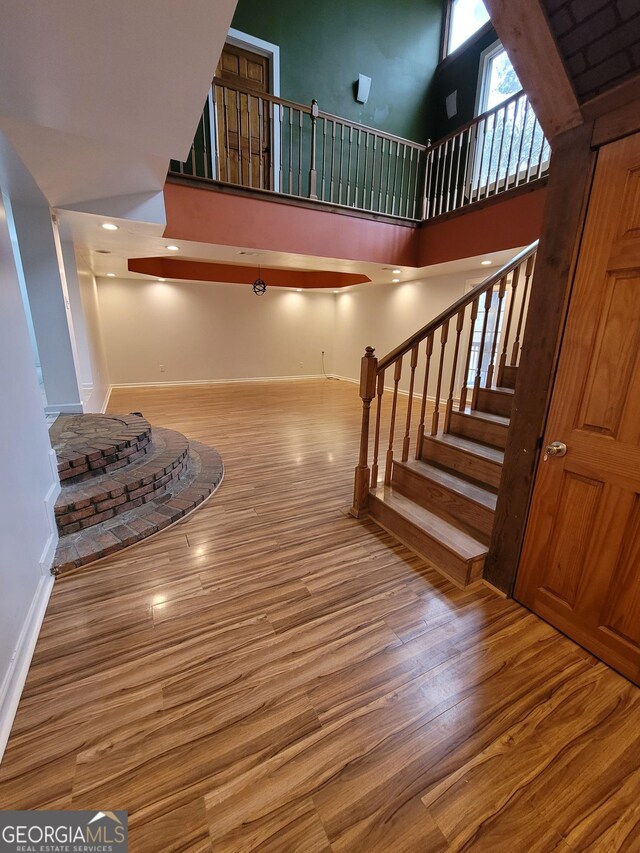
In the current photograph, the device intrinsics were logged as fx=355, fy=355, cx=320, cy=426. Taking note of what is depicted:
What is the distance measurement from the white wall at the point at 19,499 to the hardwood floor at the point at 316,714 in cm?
10

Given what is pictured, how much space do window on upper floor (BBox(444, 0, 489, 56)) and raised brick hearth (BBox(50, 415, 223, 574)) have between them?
8.20m

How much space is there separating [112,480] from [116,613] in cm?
115

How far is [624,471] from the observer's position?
4.65ft

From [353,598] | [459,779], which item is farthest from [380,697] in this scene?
[353,598]

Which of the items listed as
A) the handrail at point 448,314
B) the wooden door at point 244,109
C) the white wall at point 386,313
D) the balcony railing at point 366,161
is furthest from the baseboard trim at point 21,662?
the white wall at point 386,313

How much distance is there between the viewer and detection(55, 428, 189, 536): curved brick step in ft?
7.65

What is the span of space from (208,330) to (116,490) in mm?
6089

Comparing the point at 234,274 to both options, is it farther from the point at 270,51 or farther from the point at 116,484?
the point at 116,484

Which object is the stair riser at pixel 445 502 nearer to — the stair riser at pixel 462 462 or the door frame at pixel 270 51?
the stair riser at pixel 462 462

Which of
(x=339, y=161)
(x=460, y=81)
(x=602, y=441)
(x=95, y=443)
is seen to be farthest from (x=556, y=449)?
(x=460, y=81)

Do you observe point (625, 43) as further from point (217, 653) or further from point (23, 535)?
point (23, 535)

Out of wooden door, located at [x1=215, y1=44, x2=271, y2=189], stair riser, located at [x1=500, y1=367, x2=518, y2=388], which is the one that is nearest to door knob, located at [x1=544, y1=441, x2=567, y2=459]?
stair riser, located at [x1=500, y1=367, x2=518, y2=388]

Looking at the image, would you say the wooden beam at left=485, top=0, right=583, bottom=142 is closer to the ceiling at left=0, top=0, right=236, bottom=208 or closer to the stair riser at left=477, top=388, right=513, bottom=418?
the ceiling at left=0, top=0, right=236, bottom=208

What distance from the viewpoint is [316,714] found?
1.33 metres
